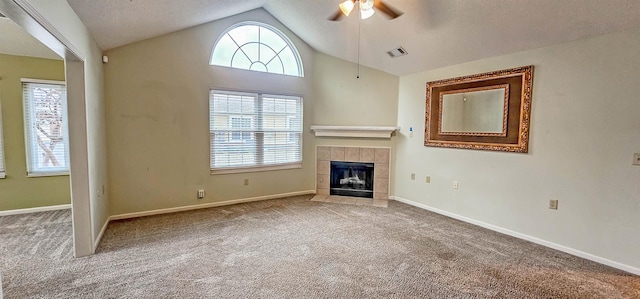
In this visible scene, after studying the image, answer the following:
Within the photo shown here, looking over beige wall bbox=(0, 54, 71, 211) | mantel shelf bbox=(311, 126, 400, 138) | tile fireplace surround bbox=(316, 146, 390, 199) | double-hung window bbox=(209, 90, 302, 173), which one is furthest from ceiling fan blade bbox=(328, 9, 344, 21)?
beige wall bbox=(0, 54, 71, 211)

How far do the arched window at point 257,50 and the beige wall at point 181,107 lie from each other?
0.11 meters

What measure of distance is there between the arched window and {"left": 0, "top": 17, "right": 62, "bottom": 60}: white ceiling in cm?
212

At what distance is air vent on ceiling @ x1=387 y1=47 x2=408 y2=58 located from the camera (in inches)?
166

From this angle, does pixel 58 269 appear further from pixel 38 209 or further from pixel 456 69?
pixel 456 69

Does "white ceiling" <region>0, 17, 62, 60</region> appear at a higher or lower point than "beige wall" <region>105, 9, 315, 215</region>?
higher

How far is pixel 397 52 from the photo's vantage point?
432cm

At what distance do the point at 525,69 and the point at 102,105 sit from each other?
5.26 m

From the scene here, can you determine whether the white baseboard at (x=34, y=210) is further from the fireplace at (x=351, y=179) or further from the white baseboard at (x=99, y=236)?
the fireplace at (x=351, y=179)

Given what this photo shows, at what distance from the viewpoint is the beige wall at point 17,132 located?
154 inches

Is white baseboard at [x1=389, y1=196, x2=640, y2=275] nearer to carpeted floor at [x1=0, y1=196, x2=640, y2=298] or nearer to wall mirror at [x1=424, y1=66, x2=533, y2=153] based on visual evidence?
carpeted floor at [x1=0, y1=196, x2=640, y2=298]

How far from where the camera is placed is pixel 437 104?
4.44 metres

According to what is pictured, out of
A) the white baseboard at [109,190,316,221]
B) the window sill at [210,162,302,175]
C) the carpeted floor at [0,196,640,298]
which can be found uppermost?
the window sill at [210,162,302,175]

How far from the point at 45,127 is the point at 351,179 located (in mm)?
4979

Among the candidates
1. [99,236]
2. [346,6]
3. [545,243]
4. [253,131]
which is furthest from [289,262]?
[545,243]
